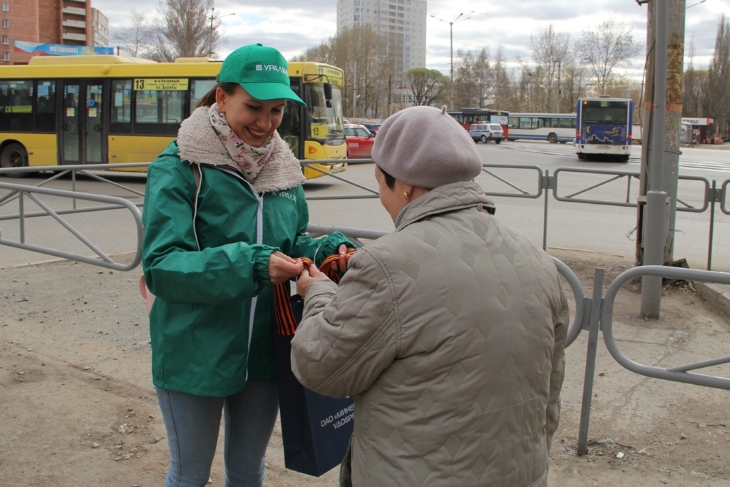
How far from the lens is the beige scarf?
2268 millimetres

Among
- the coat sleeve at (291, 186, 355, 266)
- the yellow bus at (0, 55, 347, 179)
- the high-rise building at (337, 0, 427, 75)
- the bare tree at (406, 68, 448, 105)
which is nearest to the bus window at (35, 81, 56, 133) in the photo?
the yellow bus at (0, 55, 347, 179)

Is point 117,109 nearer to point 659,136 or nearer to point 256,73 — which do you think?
point 659,136

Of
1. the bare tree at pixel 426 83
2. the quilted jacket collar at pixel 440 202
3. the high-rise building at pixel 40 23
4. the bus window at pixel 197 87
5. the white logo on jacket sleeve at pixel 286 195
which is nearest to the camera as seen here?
the quilted jacket collar at pixel 440 202

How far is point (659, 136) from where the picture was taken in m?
6.49

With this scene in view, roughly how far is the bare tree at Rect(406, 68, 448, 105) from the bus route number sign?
71.1 m

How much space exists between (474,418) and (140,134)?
1747cm

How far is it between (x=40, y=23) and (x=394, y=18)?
54295mm

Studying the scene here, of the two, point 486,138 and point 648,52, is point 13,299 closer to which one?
point 648,52

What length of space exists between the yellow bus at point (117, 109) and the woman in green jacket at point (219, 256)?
14.6 metres

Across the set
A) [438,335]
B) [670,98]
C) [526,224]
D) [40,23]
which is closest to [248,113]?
[438,335]

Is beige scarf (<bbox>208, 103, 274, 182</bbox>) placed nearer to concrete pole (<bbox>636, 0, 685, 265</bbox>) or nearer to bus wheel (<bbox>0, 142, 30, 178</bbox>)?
concrete pole (<bbox>636, 0, 685, 265</bbox>)

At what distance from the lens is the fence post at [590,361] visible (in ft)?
11.9

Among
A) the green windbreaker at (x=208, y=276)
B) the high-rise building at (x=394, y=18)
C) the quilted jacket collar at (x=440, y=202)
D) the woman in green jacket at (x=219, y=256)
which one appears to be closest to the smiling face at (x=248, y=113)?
the woman in green jacket at (x=219, y=256)

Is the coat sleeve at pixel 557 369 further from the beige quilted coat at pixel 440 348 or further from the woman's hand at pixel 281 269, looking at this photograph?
the woman's hand at pixel 281 269
